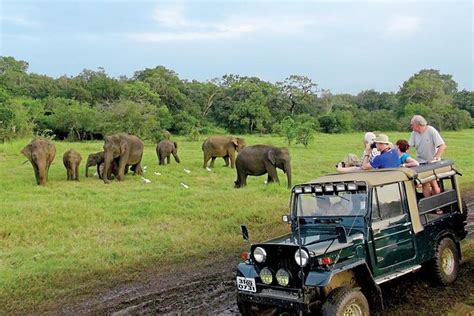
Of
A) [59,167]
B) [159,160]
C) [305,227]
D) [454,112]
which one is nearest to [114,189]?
[59,167]

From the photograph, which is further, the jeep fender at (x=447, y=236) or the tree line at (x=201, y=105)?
the tree line at (x=201, y=105)

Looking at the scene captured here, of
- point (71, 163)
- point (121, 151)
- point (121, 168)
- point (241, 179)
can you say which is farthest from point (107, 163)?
point (241, 179)

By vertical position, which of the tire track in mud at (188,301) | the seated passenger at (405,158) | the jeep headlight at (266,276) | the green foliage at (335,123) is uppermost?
the green foliage at (335,123)

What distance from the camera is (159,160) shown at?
24219 mm

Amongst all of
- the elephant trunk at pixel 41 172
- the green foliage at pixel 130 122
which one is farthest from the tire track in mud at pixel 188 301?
the green foliage at pixel 130 122

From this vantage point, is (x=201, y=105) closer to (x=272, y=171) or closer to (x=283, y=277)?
(x=272, y=171)

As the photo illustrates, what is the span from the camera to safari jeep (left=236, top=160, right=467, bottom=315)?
580cm

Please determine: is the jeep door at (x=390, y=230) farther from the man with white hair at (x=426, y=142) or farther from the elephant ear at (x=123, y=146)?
the elephant ear at (x=123, y=146)

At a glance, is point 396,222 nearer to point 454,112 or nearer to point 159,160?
point 159,160

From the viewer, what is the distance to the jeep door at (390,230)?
6.57 metres

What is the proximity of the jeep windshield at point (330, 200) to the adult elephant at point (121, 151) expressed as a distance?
12.6 meters

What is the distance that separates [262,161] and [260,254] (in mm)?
12213

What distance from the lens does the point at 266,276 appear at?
19.8ft

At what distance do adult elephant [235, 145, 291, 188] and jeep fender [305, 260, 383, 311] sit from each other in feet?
37.1
